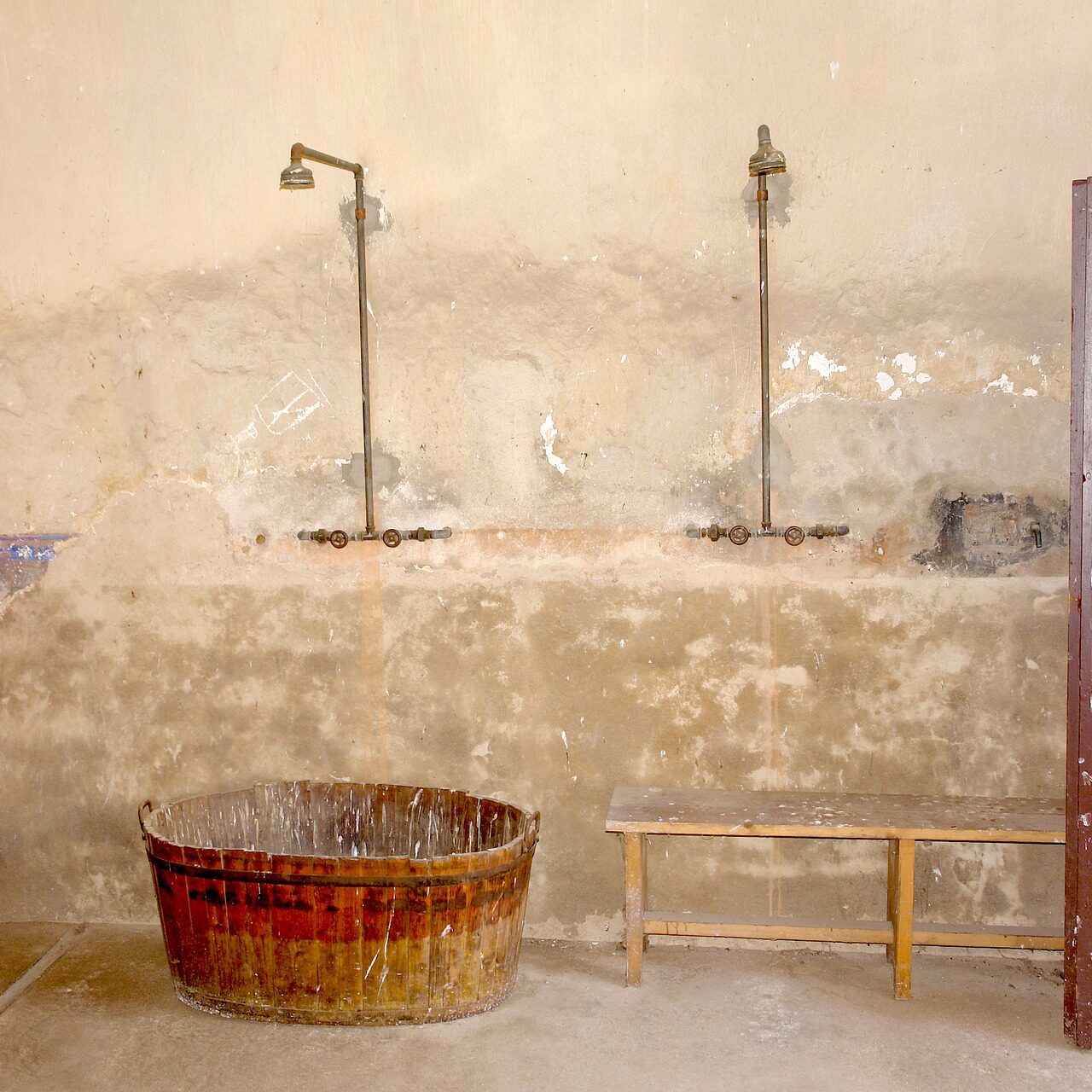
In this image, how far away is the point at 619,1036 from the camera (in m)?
3.36

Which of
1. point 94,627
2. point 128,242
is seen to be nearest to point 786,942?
point 94,627

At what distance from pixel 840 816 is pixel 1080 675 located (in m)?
0.90

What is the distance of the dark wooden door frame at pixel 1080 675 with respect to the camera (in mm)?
3141

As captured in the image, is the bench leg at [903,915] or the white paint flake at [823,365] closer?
the bench leg at [903,915]

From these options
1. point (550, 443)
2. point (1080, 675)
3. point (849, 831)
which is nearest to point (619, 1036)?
point (849, 831)

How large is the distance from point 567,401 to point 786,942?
221cm

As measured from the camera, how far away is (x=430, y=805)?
404 cm

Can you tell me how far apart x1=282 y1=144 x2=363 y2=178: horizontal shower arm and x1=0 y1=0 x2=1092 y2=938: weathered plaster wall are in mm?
76

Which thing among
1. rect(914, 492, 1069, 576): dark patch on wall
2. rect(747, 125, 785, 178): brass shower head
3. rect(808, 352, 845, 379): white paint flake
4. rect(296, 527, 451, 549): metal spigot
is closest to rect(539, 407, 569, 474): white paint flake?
rect(296, 527, 451, 549): metal spigot

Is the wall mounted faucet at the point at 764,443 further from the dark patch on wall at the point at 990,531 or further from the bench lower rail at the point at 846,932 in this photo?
the bench lower rail at the point at 846,932

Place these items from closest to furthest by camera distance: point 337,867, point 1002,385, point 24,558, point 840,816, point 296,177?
point 337,867 → point 840,816 → point 296,177 → point 1002,385 → point 24,558

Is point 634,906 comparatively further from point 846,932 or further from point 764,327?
point 764,327

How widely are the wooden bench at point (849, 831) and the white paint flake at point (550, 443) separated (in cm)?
126

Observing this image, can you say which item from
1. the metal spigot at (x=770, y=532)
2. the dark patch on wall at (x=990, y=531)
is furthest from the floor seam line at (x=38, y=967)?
the dark patch on wall at (x=990, y=531)
